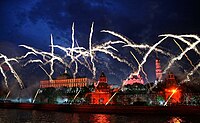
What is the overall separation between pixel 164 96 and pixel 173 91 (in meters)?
2.84

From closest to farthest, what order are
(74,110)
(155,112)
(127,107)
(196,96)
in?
(155,112), (127,107), (74,110), (196,96)

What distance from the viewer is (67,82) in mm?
140875

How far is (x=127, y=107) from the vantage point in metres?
43.2

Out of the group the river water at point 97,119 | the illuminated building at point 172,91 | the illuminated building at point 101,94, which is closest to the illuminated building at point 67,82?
the illuminated building at point 101,94

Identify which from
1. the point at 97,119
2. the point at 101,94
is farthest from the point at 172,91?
the point at 97,119

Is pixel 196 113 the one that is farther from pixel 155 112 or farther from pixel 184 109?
pixel 155 112

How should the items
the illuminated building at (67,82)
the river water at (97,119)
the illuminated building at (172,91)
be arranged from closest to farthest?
the river water at (97,119) → the illuminated building at (172,91) → the illuminated building at (67,82)

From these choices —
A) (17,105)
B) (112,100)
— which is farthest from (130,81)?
(17,105)

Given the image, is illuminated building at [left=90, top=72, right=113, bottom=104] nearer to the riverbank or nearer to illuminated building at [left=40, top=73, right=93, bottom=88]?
the riverbank

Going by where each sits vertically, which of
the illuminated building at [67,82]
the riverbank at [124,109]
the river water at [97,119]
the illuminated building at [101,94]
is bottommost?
the river water at [97,119]

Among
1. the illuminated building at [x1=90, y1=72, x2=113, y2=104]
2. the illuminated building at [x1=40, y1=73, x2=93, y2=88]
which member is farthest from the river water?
the illuminated building at [x1=40, y1=73, x2=93, y2=88]

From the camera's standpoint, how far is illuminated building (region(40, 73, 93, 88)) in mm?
134250

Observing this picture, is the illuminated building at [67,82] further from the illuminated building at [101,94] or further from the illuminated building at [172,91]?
the illuminated building at [172,91]

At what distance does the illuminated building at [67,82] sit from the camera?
13425 centimetres
